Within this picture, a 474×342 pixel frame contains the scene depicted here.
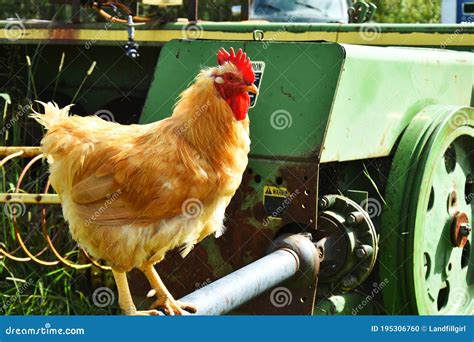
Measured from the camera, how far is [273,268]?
309 centimetres

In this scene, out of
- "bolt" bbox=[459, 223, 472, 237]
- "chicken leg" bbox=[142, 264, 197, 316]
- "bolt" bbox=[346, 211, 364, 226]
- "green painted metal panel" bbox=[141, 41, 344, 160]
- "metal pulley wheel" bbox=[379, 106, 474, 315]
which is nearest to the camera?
"chicken leg" bbox=[142, 264, 197, 316]

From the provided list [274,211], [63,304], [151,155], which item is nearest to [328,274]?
[274,211]

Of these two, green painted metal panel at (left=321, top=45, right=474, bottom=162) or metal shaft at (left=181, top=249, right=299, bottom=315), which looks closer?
metal shaft at (left=181, top=249, right=299, bottom=315)

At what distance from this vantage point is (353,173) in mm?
3789

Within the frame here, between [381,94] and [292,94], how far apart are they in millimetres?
454

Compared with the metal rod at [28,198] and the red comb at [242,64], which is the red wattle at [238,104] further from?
the metal rod at [28,198]

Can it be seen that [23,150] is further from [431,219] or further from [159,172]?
[431,219]

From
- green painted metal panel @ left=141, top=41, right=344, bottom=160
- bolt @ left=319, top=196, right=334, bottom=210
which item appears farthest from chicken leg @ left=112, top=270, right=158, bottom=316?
bolt @ left=319, top=196, right=334, bottom=210

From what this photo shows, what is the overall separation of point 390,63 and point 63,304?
85.9 inches

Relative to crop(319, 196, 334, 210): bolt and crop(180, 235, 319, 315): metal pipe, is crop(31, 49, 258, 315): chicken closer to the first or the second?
crop(180, 235, 319, 315): metal pipe

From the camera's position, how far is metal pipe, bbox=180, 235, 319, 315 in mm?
2770

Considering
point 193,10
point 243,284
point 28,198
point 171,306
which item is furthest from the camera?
point 193,10

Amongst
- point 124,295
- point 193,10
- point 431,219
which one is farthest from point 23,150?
point 431,219

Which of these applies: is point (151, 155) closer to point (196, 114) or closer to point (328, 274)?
point (196, 114)
